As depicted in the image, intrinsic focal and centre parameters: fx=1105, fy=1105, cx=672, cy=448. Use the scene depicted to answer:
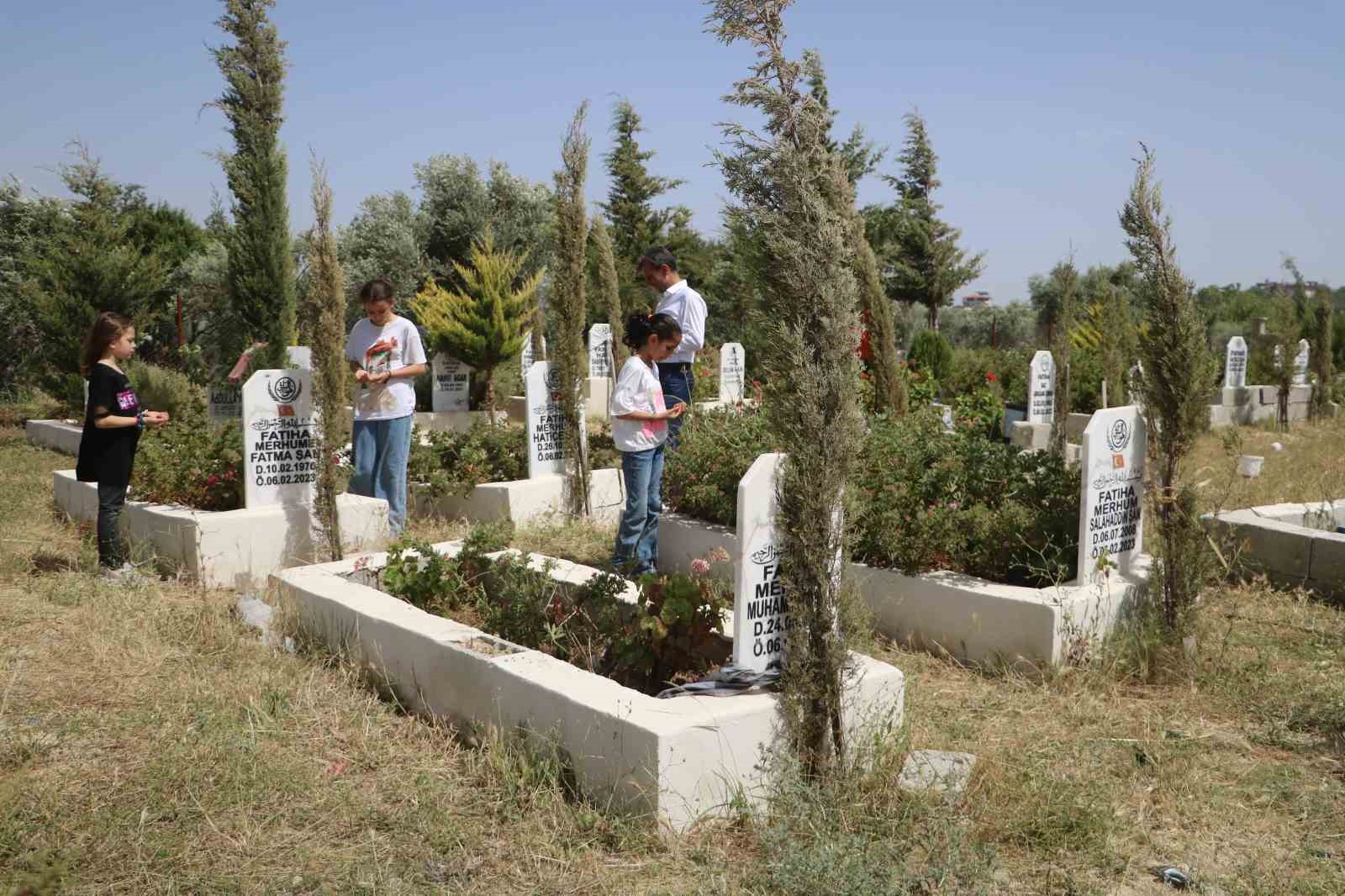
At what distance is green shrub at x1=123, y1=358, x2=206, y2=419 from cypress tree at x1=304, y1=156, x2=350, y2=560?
6.02 meters

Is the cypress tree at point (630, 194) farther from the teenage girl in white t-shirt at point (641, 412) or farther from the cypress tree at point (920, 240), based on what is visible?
the teenage girl in white t-shirt at point (641, 412)

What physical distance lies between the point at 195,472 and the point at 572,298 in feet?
9.32

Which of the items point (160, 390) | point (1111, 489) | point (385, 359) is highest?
point (385, 359)

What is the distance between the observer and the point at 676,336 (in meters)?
6.27

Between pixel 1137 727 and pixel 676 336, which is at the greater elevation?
pixel 676 336

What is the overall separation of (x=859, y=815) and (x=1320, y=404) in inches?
670

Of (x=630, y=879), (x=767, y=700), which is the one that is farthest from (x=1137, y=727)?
(x=630, y=879)

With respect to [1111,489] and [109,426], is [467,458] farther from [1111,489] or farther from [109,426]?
[1111,489]

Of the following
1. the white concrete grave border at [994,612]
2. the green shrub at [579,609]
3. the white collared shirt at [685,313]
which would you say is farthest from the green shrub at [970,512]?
the white collared shirt at [685,313]

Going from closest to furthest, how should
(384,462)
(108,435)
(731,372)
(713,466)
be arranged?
(108,435) → (713,466) → (384,462) → (731,372)

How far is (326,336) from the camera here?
640cm

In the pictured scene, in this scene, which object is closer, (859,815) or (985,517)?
(859,815)

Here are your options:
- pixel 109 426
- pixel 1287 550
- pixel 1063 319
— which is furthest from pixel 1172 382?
pixel 1063 319

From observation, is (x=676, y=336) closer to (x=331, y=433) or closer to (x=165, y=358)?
(x=331, y=433)
